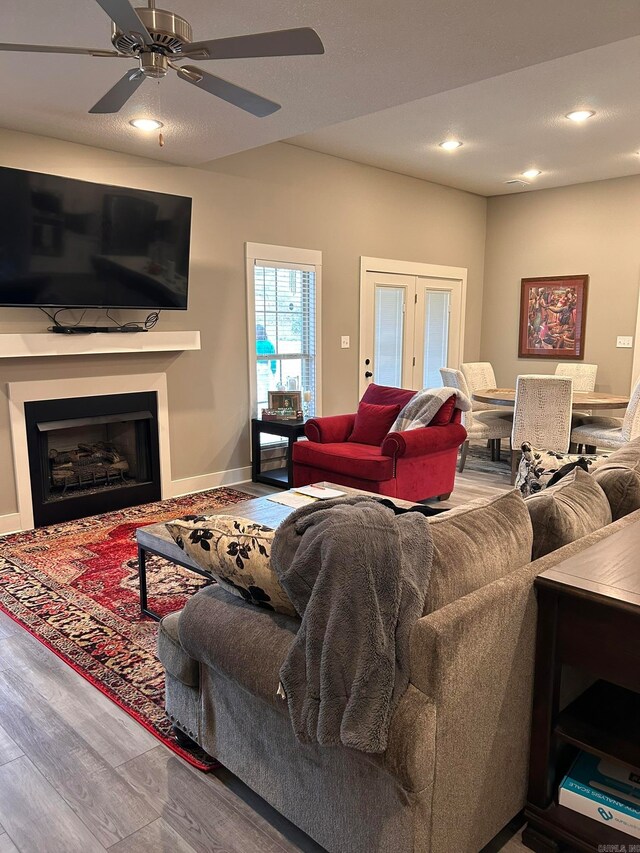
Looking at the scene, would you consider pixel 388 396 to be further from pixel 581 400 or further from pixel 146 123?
pixel 146 123

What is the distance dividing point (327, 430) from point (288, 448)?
41 centimetres

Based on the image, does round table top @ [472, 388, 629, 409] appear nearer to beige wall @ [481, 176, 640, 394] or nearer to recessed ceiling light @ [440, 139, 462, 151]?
beige wall @ [481, 176, 640, 394]

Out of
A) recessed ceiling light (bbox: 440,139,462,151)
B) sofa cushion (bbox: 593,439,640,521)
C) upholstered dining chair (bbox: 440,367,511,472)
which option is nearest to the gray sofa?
sofa cushion (bbox: 593,439,640,521)

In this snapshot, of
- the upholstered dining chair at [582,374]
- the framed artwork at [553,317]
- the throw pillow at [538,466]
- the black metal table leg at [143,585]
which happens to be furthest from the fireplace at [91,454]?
the framed artwork at [553,317]

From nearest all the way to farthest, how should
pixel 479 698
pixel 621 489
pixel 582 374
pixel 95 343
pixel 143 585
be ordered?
pixel 479 698
pixel 621 489
pixel 143 585
pixel 95 343
pixel 582 374

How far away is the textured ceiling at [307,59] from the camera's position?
241 centimetres

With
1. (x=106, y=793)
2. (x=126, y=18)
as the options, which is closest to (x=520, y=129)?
(x=126, y=18)

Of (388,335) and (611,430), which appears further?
(388,335)

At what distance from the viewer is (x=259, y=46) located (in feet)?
6.69

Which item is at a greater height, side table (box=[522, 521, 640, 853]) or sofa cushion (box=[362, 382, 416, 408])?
sofa cushion (box=[362, 382, 416, 408])

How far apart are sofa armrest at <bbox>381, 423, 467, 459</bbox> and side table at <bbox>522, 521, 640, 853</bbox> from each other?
2.58 meters

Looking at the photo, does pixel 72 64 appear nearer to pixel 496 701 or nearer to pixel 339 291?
pixel 496 701

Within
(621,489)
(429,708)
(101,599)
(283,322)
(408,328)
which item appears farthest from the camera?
(408,328)

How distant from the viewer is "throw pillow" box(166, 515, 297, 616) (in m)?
1.62
